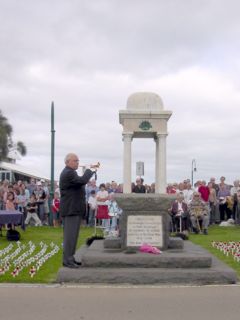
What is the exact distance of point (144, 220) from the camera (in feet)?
40.0

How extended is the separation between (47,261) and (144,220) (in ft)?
7.20

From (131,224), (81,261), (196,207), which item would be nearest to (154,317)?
(81,261)

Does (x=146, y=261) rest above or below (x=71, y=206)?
below

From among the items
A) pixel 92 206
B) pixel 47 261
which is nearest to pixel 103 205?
pixel 92 206

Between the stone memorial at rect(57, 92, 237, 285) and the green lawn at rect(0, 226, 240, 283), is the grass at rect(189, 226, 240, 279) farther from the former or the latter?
the stone memorial at rect(57, 92, 237, 285)

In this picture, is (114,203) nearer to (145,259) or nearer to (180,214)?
(180,214)

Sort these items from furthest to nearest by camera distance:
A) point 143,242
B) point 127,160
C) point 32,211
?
point 32,211 < point 127,160 < point 143,242

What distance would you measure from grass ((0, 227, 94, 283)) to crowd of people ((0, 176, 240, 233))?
0.94 meters

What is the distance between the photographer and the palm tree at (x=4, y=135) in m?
51.2

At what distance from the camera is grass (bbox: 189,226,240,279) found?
13.4m

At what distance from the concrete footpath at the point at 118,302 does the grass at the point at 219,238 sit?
302 cm

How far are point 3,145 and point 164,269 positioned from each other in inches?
1676

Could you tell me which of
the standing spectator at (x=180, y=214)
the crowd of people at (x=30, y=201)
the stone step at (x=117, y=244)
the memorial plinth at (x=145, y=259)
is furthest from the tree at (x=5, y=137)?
the memorial plinth at (x=145, y=259)

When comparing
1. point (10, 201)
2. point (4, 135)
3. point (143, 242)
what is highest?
point (4, 135)
